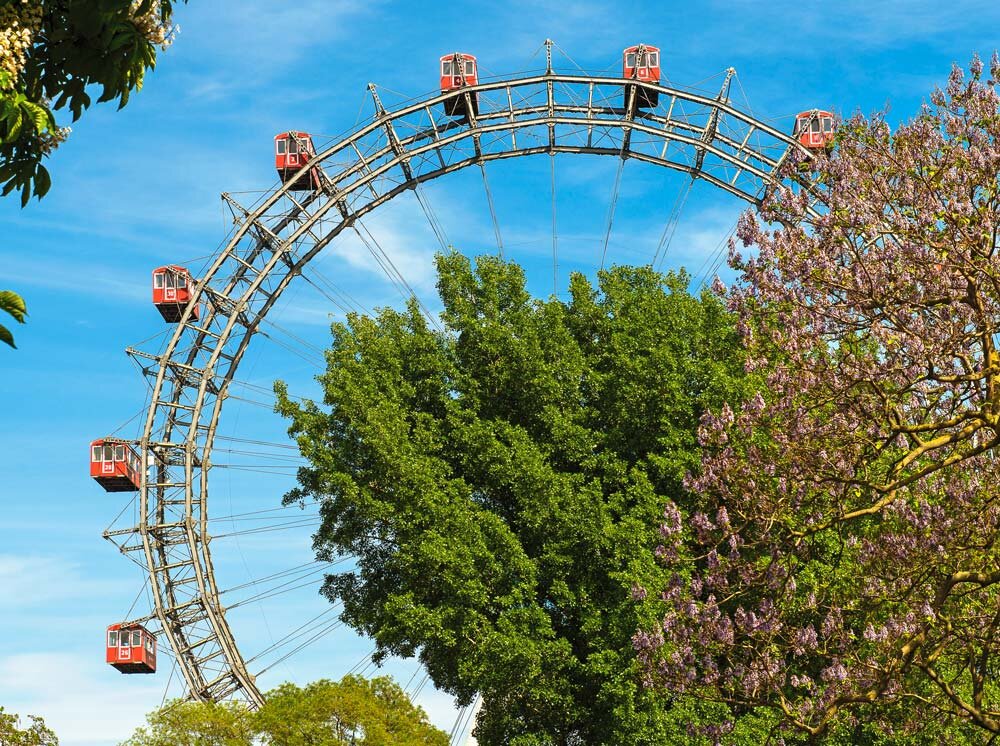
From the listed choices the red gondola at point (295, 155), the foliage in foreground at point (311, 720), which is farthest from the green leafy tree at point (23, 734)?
the red gondola at point (295, 155)

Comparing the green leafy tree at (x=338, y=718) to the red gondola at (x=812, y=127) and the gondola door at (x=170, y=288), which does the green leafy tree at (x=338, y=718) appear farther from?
the red gondola at (x=812, y=127)

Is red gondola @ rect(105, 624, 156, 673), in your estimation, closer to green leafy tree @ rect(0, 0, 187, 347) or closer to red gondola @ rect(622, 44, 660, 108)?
red gondola @ rect(622, 44, 660, 108)

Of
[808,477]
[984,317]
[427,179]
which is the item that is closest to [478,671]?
[808,477]

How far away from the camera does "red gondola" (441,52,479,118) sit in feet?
136

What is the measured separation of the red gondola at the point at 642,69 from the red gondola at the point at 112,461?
70.2 feet

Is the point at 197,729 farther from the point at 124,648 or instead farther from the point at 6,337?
the point at 6,337

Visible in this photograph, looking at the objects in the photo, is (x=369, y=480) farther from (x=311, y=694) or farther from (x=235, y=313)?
(x=235, y=313)

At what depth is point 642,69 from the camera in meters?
40.8

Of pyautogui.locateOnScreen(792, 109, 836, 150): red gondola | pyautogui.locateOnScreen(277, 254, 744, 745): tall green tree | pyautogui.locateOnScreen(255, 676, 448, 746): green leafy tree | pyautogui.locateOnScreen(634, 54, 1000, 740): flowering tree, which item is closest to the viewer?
pyautogui.locateOnScreen(634, 54, 1000, 740): flowering tree

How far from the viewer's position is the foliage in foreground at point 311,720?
32.8m

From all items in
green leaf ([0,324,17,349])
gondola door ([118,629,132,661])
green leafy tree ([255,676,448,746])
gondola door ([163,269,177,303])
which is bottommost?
green leaf ([0,324,17,349])

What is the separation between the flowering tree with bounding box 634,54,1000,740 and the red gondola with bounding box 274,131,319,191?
30.7m

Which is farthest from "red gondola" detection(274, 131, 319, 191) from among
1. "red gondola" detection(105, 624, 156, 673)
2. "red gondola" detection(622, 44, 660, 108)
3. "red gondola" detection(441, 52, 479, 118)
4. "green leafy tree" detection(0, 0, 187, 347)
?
"green leafy tree" detection(0, 0, 187, 347)

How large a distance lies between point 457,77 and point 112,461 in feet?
59.7
